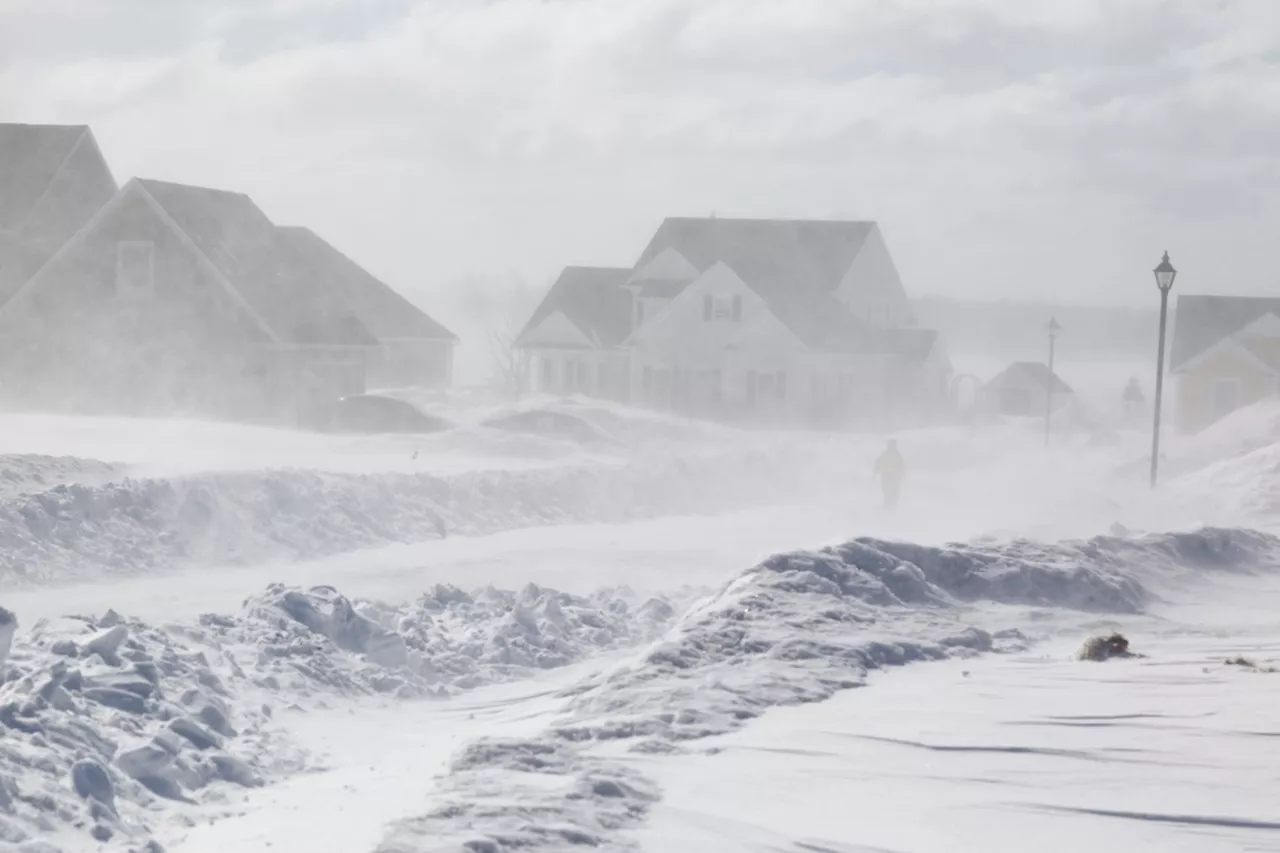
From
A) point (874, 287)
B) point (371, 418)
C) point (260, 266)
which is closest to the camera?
point (371, 418)

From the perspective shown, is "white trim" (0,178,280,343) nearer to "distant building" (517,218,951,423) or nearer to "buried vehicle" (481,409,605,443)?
"buried vehicle" (481,409,605,443)

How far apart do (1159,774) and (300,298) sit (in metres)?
35.3

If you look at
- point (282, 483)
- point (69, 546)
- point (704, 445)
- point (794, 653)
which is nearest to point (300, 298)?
point (704, 445)

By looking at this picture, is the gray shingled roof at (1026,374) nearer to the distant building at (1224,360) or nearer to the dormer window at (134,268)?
the distant building at (1224,360)

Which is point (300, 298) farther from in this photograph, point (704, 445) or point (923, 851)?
point (923, 851)

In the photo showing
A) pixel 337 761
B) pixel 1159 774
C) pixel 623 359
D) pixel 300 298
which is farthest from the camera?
pixel 623 359

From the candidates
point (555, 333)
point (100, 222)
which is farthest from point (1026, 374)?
point (100, 222)

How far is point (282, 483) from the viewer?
68.2 ft

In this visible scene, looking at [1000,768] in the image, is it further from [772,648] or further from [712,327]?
[712,327]

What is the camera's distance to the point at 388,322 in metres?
58.2

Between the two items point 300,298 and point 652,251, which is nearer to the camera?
point 300,298

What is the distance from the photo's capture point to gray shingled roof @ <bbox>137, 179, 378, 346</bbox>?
40.0m

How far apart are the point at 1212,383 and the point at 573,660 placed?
4786cm

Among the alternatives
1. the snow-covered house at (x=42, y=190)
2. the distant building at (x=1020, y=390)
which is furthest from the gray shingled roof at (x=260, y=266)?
the distant building at (x=1020, y=390)
